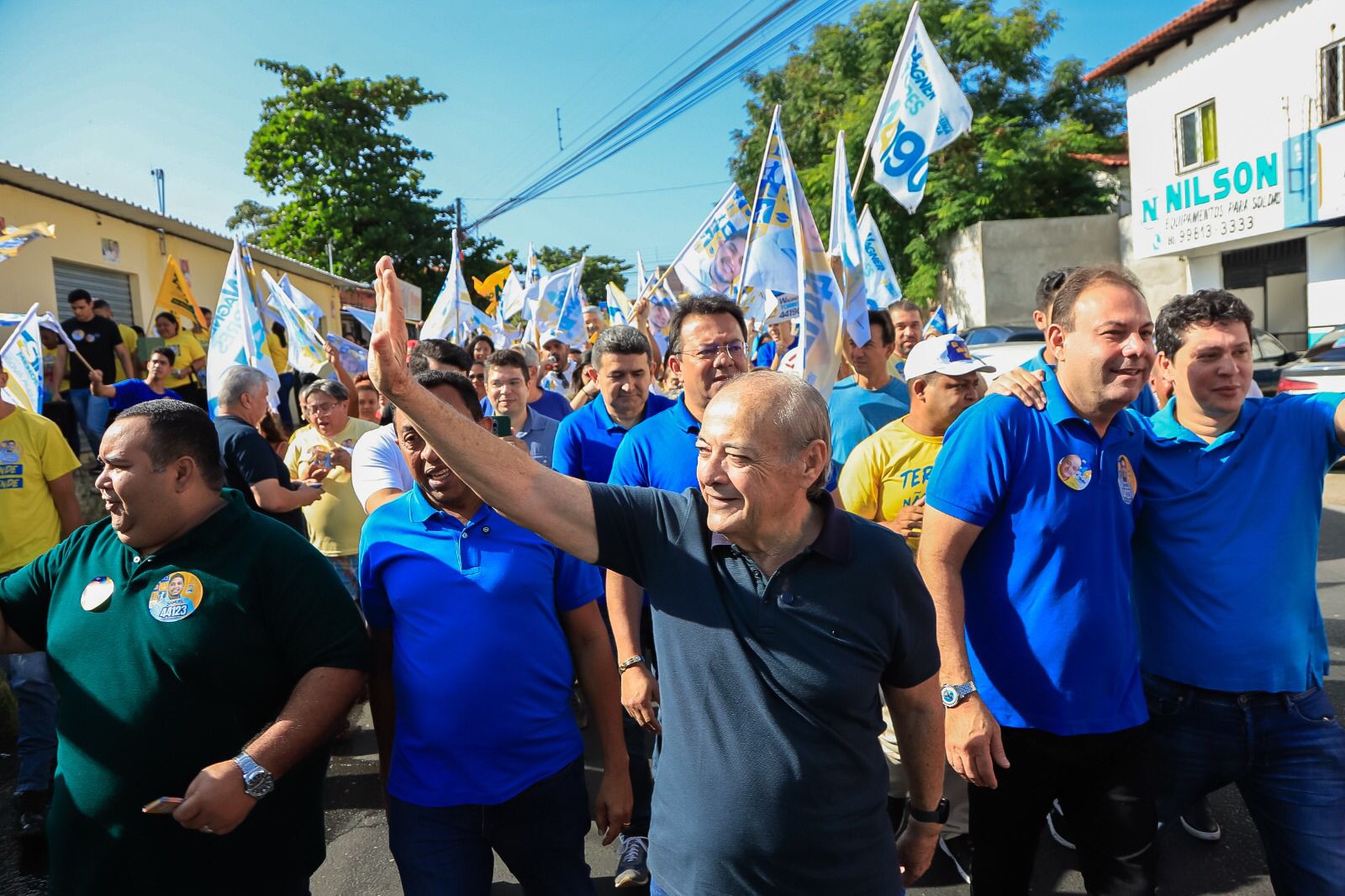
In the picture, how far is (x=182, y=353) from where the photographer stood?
1027 centimetres

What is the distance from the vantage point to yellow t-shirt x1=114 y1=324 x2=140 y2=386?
33.0 ft

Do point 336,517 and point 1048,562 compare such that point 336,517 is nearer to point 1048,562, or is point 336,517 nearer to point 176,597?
point 176,597

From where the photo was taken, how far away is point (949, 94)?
7523mm

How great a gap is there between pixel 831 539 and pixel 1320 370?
10.6 meters

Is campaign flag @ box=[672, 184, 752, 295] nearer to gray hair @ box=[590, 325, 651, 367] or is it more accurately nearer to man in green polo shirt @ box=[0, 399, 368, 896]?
gray hair @ box=[590, 325, 651, 367]

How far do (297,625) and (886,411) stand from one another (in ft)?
11.4

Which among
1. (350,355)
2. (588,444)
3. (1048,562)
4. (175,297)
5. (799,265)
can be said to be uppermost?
(175,297)

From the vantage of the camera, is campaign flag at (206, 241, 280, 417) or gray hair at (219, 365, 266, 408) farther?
campaign flag at (206, 241, 280, 417)

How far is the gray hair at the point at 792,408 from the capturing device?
6.43 feet

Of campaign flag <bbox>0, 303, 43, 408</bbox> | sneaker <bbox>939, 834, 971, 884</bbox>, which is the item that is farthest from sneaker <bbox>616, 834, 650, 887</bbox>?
campaign flag <bbox>0, 303, 43, 408</bbox>

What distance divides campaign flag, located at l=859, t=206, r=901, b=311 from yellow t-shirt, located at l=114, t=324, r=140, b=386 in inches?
302

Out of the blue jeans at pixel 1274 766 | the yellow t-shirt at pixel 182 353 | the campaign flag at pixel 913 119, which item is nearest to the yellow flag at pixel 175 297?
the yellow t-shirt at pixel 182 353

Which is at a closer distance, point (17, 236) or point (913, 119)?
point (17, 236)

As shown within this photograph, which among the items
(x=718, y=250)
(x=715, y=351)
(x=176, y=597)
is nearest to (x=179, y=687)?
(x=176, y=597)
